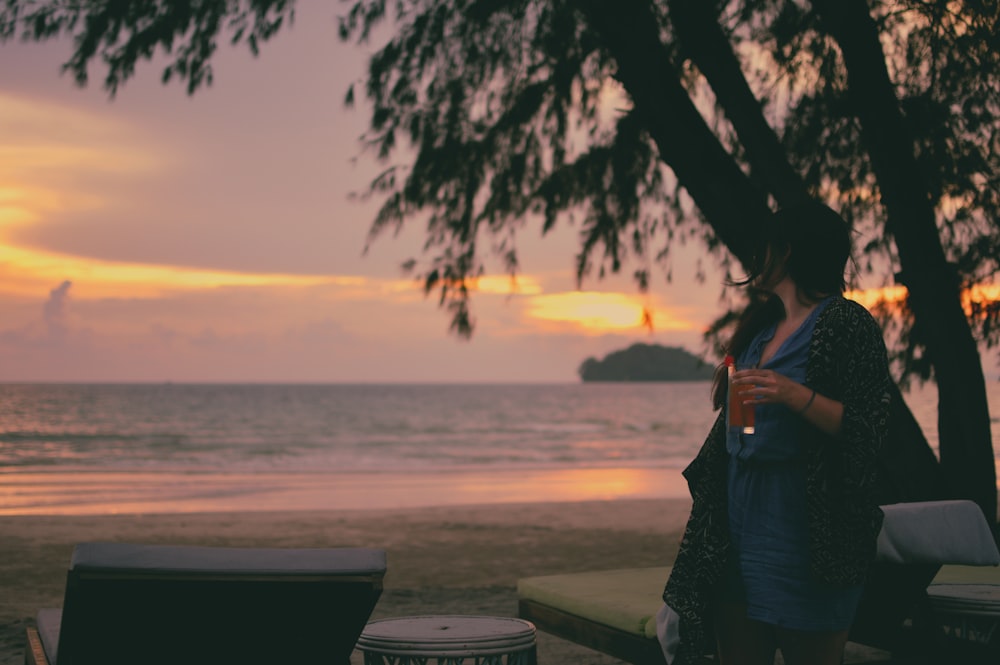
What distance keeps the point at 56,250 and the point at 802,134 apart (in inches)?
1014

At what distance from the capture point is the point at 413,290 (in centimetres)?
748

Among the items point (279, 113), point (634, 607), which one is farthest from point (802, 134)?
point (279, 113)

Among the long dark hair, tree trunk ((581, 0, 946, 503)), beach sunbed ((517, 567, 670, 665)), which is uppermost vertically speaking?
tree trunk ((581, 0, 946, 503))

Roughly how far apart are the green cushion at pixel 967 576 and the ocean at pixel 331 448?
3.43 metres

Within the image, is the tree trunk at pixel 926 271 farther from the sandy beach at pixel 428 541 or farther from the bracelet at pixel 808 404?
the bracelet at pixel 808 404

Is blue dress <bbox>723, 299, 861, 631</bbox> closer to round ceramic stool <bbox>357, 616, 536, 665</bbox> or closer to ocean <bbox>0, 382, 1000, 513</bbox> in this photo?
round ceramic stool <bbox>357, 616, 536, 665</bbox>

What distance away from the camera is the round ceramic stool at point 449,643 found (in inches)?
133

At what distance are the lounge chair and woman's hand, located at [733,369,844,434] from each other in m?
0.99

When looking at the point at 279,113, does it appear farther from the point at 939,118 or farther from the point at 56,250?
the point at 56,250

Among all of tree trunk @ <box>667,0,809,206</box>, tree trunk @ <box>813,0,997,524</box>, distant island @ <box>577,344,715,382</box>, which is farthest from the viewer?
distant island @ <box>577,344,715,382</box>

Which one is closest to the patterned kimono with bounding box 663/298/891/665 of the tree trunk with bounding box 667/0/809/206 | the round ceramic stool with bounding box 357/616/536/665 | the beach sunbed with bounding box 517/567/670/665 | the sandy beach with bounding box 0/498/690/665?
the round ceramic stool with bounding box 357/616/536/665

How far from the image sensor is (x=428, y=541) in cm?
1077

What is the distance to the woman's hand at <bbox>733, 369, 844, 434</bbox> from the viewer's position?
240 centimetres

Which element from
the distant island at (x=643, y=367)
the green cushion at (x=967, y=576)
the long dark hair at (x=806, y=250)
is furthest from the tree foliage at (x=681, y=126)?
the distant island at (x=643, y=367)
